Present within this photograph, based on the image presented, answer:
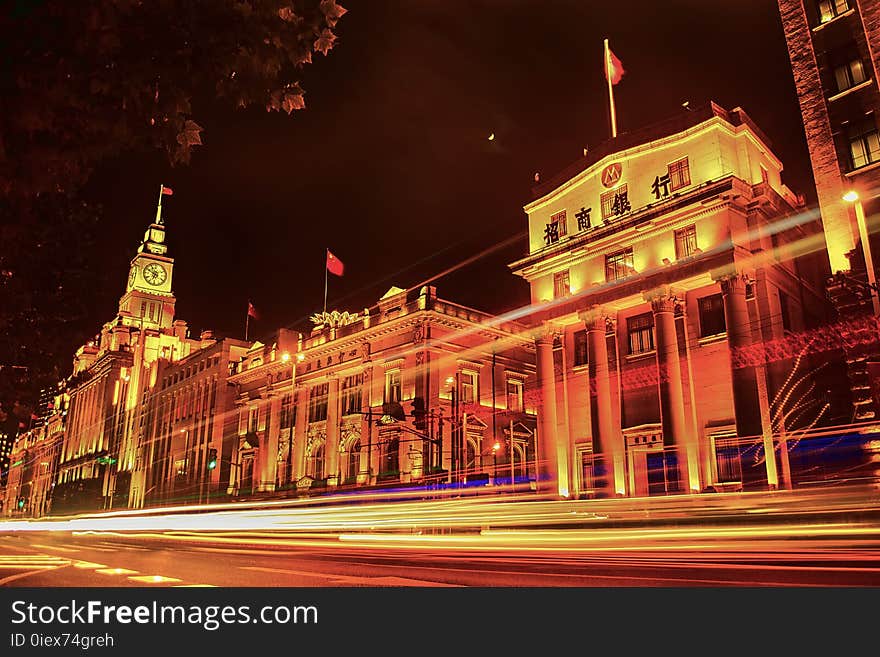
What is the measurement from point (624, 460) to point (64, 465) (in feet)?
372

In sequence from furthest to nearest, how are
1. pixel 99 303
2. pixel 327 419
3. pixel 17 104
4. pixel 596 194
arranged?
1. pixel 327 419
2. pixel 596 194
3. pixel 99 303
4. pixel 17 104

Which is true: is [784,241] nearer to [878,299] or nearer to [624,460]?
[878,299]

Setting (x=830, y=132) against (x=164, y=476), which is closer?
(x=830, y=132)

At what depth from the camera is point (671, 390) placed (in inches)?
1231

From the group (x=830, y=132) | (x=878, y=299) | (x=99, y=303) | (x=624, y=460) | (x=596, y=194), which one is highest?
(x=596, y=194)

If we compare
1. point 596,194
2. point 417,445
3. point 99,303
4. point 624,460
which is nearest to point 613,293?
point 596,194

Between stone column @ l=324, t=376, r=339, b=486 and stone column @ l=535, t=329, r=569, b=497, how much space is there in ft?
62.4

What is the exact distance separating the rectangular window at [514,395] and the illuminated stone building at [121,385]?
59541 mm

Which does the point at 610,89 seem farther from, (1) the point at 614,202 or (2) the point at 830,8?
(2) the point at 830,8

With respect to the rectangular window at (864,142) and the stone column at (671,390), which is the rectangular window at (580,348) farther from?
the rectangular window at (864,142)

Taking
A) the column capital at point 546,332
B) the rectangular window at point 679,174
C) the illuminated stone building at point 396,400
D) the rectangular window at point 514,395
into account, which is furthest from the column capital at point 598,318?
the rectangular window at point 514,395

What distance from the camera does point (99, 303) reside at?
15.3 m

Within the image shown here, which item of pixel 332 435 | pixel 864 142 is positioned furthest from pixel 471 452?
pixel 864 142

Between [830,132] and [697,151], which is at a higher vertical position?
[697,151]
